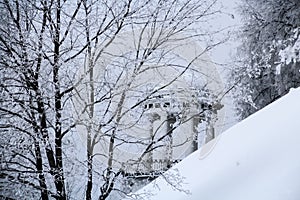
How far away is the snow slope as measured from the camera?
0.54 m

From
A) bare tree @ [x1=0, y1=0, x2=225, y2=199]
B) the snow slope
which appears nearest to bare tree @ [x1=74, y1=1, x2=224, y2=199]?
bare tree @ [x1=0, y1=0, x2=225, y2=199]

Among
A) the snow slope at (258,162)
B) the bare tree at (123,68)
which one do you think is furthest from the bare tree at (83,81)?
the snow slope at (258,162)

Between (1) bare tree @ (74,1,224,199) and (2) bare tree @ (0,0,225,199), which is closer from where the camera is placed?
(2) bare tree @ (0,0,225,199)

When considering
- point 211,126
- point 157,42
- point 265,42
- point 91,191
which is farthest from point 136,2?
point 265,42

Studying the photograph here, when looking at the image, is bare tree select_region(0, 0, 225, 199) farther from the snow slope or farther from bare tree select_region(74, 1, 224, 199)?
the snow slope

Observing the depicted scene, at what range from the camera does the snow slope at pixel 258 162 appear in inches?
21.4

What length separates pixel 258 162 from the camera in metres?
0.58

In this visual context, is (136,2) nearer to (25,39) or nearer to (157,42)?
(157,42)

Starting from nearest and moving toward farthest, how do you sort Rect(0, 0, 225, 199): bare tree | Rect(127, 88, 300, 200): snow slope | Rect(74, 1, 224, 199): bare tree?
1. Rect(127, 88, 300, 200): snow slope
2. Rect(0, 0, 225, 199): bare tree
3. Rect(74, 1, 224, 199): bare tree

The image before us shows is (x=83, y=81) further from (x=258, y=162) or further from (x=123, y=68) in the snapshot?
(x=258, y=162)

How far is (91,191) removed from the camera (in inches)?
56.9

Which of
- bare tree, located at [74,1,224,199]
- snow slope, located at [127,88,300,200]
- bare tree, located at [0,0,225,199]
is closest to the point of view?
snow slope, located at [127,88,300,200]

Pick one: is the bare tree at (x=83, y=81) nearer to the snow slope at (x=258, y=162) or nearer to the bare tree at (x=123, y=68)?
the bare tree at (x=123, y=68)

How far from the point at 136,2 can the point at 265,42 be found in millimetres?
845
